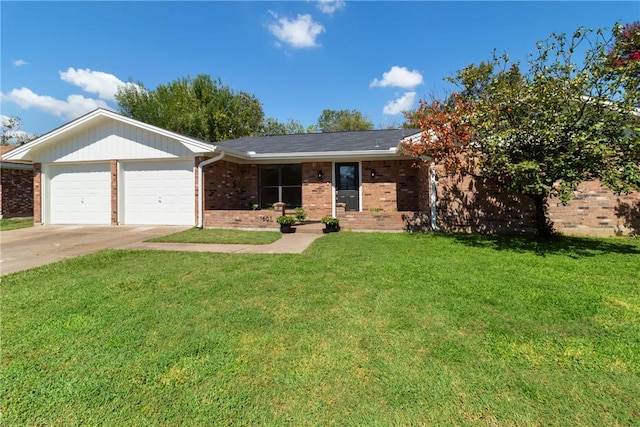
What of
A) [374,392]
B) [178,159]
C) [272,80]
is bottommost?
[374,392]

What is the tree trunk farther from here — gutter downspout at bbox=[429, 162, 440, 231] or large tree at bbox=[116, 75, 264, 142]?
large tree at bbox=[116, 75, 264, 142]

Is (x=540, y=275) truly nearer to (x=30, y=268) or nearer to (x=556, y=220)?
(x=556, y=220)

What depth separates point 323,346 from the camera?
267 centimetres

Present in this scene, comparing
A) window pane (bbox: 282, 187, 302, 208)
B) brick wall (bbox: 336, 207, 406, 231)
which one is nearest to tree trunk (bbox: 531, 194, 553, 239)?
brick wall (bbox: 336, 207, 406, 231)

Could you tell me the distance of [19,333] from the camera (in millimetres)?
2918

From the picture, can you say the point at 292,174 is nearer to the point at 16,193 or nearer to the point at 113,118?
the point at 113,118

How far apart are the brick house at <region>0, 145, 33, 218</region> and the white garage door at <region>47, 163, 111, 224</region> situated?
4542 millimetres

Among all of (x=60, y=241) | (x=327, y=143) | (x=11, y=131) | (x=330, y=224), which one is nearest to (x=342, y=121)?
(x=327, y=143)

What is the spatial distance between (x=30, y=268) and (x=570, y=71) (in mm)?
11021

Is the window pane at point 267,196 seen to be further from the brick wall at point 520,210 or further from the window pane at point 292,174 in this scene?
the brick wall at point 520,210

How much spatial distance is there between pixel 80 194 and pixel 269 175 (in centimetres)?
717

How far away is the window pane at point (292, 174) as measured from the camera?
12336 mm

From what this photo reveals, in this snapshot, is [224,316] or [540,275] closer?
[224,316]

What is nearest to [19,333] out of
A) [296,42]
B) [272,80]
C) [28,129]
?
[296,42]
